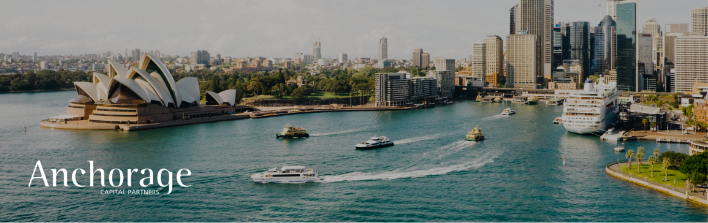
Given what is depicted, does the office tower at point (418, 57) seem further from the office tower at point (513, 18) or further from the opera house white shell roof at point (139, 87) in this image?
the opera house white shell roof at point (139, 87)

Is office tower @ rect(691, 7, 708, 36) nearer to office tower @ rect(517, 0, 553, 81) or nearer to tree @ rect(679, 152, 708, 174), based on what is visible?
office tower @ rect(517, 0, 553, 81)

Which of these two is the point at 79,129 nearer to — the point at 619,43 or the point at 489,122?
the point at 489,122

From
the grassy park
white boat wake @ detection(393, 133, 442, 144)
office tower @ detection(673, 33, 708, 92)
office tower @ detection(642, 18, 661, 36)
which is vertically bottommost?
the grassy park

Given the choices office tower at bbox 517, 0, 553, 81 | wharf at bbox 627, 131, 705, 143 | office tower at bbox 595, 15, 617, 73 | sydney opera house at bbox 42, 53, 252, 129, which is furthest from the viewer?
office tower at bbox 595, 15, 617, 73

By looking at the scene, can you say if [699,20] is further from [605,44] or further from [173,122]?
[173,122]

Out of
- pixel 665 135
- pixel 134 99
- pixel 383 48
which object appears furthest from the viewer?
pixel 383 48

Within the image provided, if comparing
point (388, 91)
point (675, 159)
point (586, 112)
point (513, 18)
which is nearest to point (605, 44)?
point (513, 18)

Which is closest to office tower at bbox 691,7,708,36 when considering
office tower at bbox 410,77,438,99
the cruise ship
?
office tower at bbox 410,77,438,99
